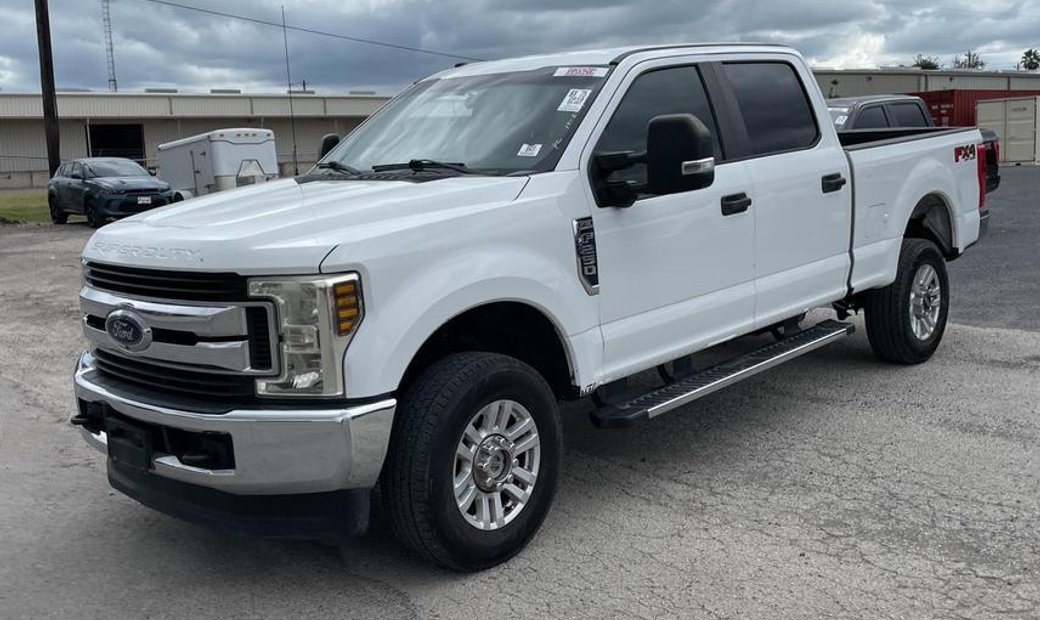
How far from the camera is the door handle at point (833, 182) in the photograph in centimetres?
587

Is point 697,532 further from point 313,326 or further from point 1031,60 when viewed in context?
point 1031,60

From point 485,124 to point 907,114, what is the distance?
10695 mm

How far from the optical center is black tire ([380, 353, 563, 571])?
3744 mm

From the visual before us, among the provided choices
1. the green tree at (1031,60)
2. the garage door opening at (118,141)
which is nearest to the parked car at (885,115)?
the garage door opening at (118,141)

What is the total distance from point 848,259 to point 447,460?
11.2 feet

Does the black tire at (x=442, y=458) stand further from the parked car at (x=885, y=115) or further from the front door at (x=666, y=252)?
the parked car at (x=885, y=115)

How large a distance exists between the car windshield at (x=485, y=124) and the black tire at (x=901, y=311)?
2997 millimetres

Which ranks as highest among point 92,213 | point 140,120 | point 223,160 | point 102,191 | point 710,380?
point 140,120

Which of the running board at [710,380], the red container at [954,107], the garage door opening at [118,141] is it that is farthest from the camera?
the garage door opening at [118,141]

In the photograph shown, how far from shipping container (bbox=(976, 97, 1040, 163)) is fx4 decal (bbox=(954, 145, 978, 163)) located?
25.8 metres


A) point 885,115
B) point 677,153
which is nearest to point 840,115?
point 885,115

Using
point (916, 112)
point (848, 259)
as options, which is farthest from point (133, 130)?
point (848, 259)

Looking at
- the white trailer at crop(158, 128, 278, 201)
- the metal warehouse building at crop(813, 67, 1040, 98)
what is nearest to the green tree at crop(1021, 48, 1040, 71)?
the metal warehouse building at crop(813, 67, 1040, 98)

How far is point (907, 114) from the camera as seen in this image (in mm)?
13914
